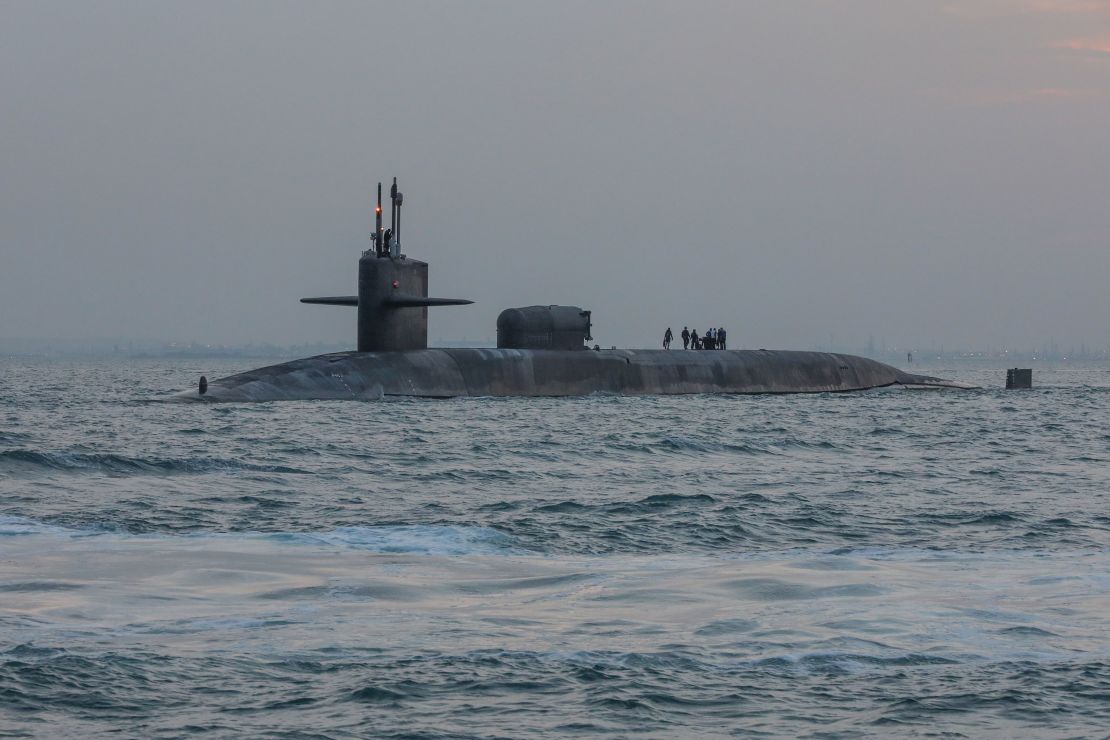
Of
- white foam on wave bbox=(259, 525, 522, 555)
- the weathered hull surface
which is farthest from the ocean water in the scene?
the weathered hull surface

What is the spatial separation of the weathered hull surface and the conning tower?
2.01ft

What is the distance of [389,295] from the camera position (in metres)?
39.1

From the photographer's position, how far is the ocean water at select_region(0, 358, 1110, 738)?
7.77 metres

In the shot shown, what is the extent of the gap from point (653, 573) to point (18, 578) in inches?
229

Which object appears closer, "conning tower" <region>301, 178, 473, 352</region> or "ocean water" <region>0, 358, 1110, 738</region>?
"ocean water" <region>0, 358, 1110, 738</region>

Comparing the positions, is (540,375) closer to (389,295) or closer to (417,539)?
(389,295)

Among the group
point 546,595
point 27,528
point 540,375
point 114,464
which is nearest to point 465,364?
point 540,375

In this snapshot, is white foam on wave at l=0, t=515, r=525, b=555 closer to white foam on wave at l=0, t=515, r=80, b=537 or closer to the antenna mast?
white foam on wave at l=0, t=515, r=80, b=537

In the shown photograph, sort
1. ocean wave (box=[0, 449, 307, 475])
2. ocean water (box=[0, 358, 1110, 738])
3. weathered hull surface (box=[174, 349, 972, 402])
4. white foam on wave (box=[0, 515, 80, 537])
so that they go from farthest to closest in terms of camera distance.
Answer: weathered hull surface (box=[174, 349, 972, 402])
ocean wave (box=[0, 449, 307, 475])
white foam on wave (box=[0, 515, 80, 537])
ocean water (box=[0, 358, 1110, 738])

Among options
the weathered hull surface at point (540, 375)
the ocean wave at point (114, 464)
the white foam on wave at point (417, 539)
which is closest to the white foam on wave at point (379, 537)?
the white foam on wave at point (417, 539)

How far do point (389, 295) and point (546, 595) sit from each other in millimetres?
28614

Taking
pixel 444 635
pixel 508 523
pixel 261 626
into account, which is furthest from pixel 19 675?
pixel 508 523

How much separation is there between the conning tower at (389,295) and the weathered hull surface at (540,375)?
61cm

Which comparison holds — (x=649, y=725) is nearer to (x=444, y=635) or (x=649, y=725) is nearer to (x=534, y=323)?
(x=444, y=635)
